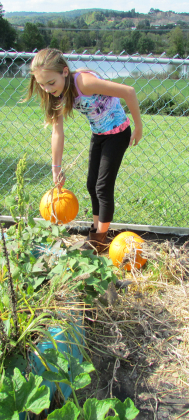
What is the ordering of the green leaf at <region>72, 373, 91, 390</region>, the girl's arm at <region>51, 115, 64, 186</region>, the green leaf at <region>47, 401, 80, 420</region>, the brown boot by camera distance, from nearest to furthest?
the green leaf at <region>47, 401, 80, 420</region> → the green leaf at <region>72, 373, 91, 390</region> → the girl's arm at <region>51, 115, 64, 186</region> → the brown boot

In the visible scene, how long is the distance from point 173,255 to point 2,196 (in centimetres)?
206

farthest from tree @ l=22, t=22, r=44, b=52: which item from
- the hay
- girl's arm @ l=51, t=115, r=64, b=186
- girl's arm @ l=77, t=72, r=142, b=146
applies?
the hay

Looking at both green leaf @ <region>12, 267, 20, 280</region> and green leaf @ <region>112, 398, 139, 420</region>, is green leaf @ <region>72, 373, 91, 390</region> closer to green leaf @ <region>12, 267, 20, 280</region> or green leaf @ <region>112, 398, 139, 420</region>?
green leaf @ <region>112, 398, 139, 420</region>

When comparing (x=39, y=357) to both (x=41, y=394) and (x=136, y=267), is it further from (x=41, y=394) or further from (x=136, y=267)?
(x=136, y=267)

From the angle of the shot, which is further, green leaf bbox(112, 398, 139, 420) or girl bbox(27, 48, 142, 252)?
girl bbox(27, 48, 142, 252)

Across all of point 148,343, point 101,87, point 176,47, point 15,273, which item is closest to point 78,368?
point 15,273

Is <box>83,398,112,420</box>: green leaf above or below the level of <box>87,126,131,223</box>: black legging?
below

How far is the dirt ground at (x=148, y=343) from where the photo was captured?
1453mm

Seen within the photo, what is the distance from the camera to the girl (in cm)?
193

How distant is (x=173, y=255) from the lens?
7.29 ft

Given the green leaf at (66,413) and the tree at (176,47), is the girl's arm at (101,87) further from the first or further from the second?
the tree at (176,47)

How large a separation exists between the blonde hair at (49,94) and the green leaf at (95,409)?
1.71m

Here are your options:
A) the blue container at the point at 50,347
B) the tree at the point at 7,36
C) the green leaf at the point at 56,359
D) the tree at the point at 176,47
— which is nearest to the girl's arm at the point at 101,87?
the blue container at the point at 50,347

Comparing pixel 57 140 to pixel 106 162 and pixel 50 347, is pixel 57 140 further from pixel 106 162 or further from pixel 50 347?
pixel 50 347
